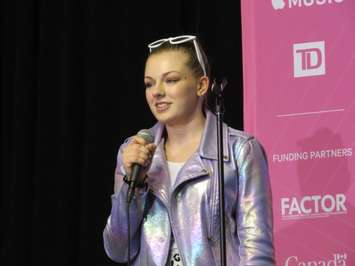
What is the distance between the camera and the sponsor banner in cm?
321

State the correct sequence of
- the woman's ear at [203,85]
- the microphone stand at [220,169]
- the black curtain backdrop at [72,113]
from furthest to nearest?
1. the black curtain backdrop at [72,113]
2. the woman's ear at [203,85]
3. the microphone stand at [220,169]

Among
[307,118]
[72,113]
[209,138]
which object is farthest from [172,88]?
[72,113]

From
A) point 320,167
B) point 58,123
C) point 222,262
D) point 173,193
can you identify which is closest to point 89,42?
point 58,123

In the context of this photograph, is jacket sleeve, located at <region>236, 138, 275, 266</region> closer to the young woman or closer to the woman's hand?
the young woman

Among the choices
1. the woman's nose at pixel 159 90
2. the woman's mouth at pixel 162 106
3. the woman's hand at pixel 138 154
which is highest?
the woman's nose at pixel 159 90

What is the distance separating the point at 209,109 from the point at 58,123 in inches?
69.9

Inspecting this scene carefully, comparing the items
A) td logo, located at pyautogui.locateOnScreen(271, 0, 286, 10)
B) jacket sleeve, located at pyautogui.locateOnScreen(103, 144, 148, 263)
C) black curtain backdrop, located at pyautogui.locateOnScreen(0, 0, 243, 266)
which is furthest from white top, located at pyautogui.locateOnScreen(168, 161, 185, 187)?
black curtain backdrop, located at pyautogui.locateOnScreen(0, 0, 243, 266)

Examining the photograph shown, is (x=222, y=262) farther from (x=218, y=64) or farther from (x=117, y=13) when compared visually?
(x=117, y=13)

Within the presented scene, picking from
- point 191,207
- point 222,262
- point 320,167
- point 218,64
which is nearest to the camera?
point 222,262

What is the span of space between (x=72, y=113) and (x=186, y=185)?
185 centimetres

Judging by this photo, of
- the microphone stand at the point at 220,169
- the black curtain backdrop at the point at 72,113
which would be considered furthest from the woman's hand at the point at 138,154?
the black curtain backdrop at the point at 72,113

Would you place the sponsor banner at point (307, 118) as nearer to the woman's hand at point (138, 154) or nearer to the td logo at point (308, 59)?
the td logo at point (308, 59)

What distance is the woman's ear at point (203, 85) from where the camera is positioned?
8.93ft

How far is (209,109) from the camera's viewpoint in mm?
2762
